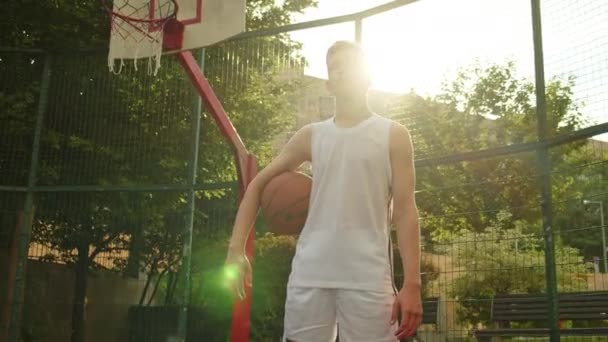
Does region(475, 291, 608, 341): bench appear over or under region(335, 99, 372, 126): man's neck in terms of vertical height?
under

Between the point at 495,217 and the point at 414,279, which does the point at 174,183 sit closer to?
the point at 495,217

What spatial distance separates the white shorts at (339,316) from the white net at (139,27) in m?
4.02

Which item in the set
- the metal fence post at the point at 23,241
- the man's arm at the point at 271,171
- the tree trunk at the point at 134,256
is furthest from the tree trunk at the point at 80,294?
the man's arm at the point at 271,171

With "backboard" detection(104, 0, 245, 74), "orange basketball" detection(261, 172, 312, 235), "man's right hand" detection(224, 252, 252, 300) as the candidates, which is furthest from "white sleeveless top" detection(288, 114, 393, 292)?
"backboard" detection(104, 0, 245, 74)

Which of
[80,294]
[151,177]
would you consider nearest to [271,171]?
[151,177]

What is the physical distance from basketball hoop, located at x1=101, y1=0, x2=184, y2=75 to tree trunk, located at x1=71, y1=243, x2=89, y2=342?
8.90 ft

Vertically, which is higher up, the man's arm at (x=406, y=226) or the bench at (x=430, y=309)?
the man's arm at (x=406, y=226)

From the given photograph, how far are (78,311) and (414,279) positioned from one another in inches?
261

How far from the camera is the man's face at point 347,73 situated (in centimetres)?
198

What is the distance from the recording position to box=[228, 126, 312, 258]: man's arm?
2117mm

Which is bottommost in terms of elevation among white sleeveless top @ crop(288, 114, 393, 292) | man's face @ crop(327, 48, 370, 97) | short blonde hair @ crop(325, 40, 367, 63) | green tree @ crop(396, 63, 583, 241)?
white sleeveless top @ crop(288, 114, 393, 292)

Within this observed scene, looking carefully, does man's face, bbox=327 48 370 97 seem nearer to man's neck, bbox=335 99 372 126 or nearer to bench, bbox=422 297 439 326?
man's neck, bbox=335 99 372 126

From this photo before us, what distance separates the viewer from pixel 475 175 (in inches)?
655

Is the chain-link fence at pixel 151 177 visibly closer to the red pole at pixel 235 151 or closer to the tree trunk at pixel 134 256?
the tree trunk at pixel 134 256
